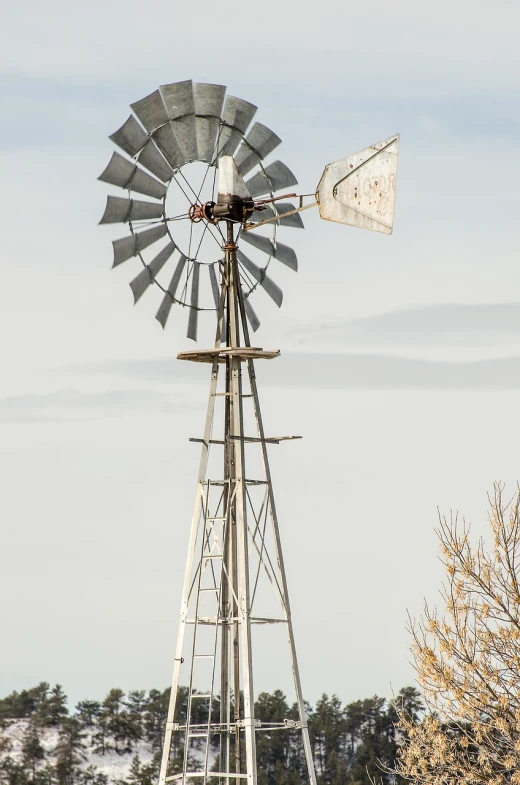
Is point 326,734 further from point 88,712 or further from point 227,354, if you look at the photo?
point 227,354

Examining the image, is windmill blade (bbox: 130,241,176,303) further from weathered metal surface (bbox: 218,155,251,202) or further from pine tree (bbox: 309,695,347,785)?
pine tree (bbox: 309,695,347,785)

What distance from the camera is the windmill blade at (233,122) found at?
16.4 m

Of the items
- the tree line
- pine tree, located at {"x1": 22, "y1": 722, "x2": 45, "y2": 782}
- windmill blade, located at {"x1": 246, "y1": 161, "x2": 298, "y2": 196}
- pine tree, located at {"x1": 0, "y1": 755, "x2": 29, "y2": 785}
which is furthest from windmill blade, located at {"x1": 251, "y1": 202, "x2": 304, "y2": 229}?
pine tree, located at {"x1": 22, "y1": 722, "x2": 45, "y2": 782}

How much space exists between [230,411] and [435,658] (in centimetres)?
403

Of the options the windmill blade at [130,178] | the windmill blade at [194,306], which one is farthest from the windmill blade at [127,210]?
the windmill blade at [194,306]

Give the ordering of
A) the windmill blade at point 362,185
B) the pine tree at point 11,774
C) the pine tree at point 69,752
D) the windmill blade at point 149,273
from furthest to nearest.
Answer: the pine tree at point 69,752 → the pine tree at point 11,774 → the windmill blade at point 149,273 → the windmill blade at point 362,185

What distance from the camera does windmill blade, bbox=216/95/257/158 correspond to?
53.7 ft

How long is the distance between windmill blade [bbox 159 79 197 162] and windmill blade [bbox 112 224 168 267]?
36.0 inches

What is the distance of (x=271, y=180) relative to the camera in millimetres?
16938

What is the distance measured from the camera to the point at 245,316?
53.0 feet

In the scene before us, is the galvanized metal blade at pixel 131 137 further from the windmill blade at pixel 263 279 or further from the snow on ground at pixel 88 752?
the snow on ground at pixel 88 752

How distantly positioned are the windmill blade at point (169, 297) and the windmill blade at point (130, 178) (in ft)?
2.76

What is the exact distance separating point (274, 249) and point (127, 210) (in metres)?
2.03

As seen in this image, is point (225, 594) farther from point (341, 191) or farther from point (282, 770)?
point (282, 770)
